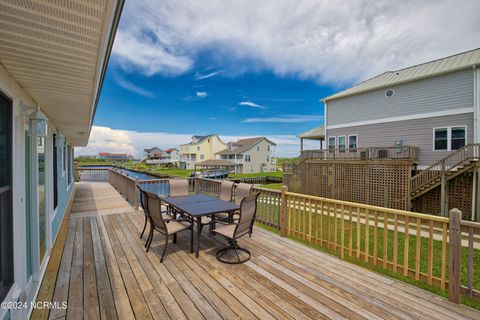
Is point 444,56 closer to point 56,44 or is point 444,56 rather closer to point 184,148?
point 56,44

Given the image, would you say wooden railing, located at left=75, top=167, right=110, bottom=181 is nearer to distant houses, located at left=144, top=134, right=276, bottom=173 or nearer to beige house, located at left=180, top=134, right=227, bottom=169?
distant houses, located at left=144, top=134, right=276, bottom=173

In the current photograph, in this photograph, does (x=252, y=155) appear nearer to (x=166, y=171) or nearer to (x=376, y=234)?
(x=166, y=171)

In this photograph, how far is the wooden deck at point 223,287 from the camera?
223cm

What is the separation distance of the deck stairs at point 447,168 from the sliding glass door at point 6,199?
12392 mm

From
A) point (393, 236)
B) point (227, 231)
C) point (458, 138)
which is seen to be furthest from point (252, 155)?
point (227, 231)

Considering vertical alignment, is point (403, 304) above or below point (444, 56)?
below

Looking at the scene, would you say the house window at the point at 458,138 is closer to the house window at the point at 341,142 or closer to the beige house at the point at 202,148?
the house window at the point at 341,142

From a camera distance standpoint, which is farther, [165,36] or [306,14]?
[165,36]

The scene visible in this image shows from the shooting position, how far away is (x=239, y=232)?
3410 mm

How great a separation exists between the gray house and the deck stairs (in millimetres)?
840

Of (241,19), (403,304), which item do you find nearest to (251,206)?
(403,304)

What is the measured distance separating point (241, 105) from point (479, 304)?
35694 mm

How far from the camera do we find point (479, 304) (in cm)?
285

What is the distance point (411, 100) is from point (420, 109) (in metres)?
0.65
